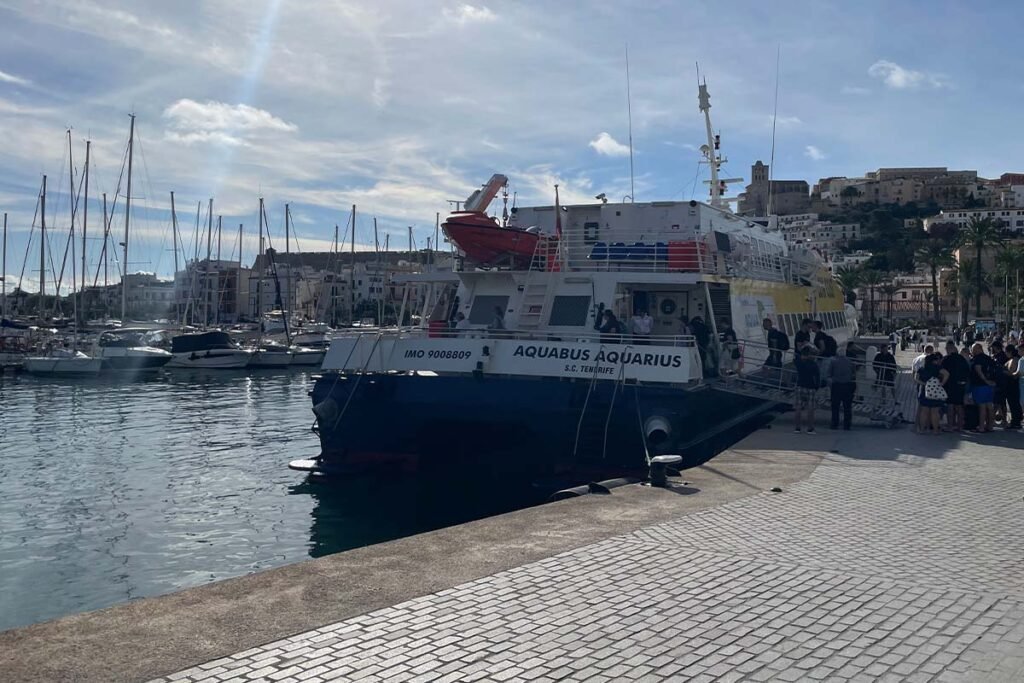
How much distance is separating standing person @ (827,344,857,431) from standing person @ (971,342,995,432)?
2.03 metres

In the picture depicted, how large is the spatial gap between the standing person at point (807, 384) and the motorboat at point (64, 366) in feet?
151

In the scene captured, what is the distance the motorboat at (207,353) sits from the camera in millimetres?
56500

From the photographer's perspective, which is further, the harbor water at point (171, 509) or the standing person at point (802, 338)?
the standing person at point (802, 338)

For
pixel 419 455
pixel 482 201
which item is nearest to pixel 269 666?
pixel 419 455

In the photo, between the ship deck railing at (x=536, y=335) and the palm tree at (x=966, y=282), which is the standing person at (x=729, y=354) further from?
the palm tree at (x=966, y=282)

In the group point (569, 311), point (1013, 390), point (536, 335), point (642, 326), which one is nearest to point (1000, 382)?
point (1013, 390)

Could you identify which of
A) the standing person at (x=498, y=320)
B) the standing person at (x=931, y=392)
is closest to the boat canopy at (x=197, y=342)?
the standing person at (x=498, y=320)

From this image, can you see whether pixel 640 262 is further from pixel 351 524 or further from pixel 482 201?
pixel 351 524

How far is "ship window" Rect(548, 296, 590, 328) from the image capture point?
53.5 ft

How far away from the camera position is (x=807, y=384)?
15805 millimetres

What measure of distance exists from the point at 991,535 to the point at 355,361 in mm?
10876

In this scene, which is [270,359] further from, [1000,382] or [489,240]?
[1000,382]

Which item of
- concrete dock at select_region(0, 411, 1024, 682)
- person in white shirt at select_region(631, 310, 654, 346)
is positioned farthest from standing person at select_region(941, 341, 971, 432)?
concrete dock at select_region(0, 411, 1024, 682)

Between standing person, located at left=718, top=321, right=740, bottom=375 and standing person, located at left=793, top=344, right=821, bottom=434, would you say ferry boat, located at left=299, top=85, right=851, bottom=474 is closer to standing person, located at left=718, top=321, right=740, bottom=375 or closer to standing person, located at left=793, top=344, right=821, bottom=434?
standing person, located at left=718, top=321, right=740, bottom=375
